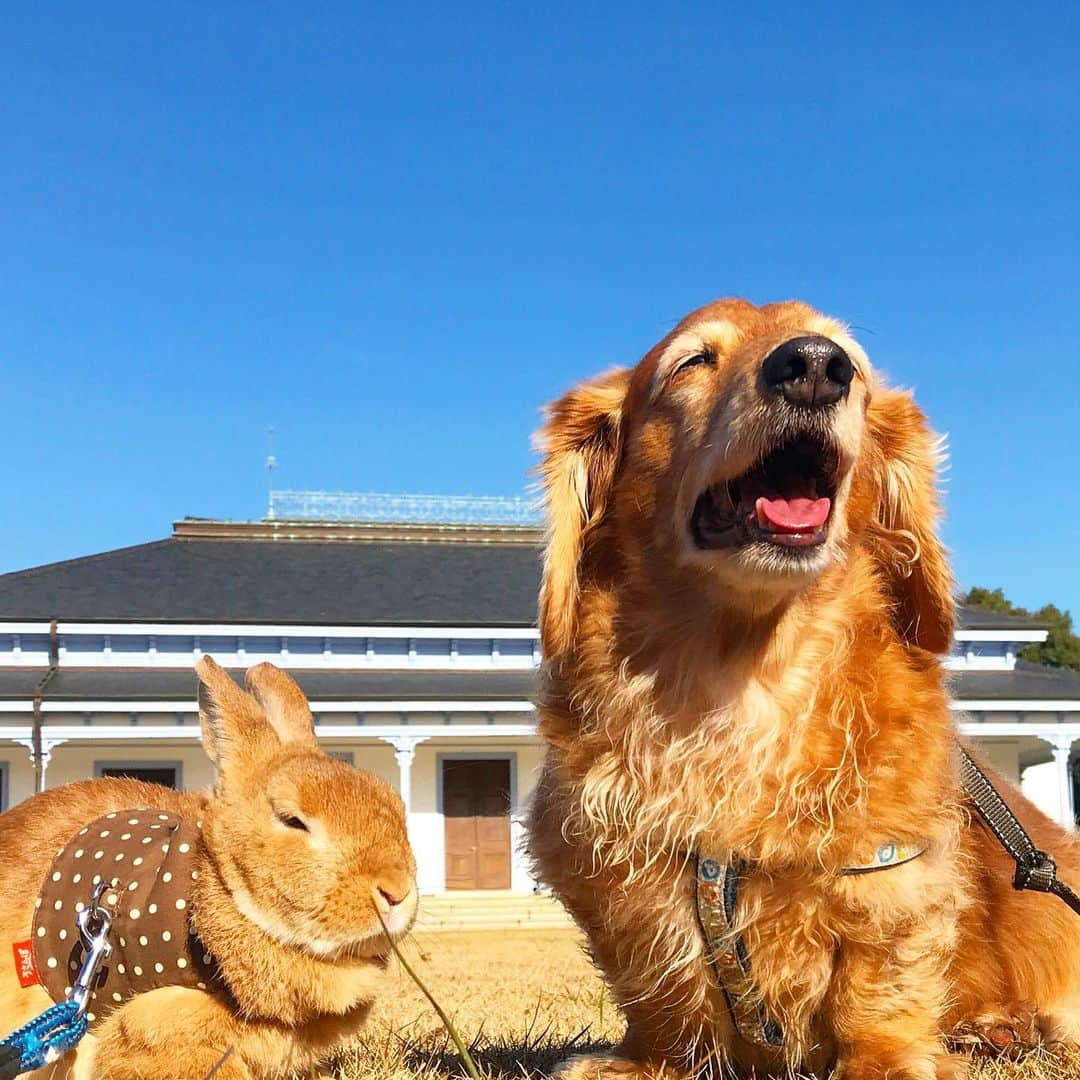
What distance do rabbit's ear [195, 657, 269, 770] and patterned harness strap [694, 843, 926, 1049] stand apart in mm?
1088

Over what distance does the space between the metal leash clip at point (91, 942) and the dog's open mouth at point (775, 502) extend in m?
1.62

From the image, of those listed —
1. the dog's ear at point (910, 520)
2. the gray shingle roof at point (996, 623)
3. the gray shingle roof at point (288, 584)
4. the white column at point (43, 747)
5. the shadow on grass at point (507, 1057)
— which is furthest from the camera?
the gray shingle roof at point (996, 623)

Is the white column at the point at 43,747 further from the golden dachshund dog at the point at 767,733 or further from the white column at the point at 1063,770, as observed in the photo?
the golden dachshund dog at the point at 767,733

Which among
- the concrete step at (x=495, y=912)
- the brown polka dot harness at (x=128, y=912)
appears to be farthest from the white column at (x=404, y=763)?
the brown polka dot harness at (x=128, y=912)

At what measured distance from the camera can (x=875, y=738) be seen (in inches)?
114

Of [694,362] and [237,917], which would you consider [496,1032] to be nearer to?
[237,917]

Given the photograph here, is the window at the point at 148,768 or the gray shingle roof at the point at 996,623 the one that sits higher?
the gray shingle roof at the point at 996,623

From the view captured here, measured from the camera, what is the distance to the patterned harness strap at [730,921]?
9.11ft

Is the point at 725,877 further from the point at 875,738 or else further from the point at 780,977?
the point at 875,738

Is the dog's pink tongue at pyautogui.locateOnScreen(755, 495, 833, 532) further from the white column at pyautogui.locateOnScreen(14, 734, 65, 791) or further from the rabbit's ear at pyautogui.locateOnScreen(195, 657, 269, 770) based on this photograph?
the white column at pyautogui.locateOnScreen(14, 734, 65, 791)

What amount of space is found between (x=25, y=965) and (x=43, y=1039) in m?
0.35

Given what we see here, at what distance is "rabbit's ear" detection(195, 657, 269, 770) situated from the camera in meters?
2.73

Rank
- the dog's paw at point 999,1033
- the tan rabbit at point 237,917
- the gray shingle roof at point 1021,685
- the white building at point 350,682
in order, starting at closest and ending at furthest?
1. the tan rabbit at point 237,917
2. the dog's paw at point 999,1033
3. the white building at point 350,682
4. the gray shingle roof at point 1021,685

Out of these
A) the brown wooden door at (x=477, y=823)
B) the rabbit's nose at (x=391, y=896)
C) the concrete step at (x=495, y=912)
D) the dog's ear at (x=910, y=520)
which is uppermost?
the dog's ear at (x=910, y=520)
